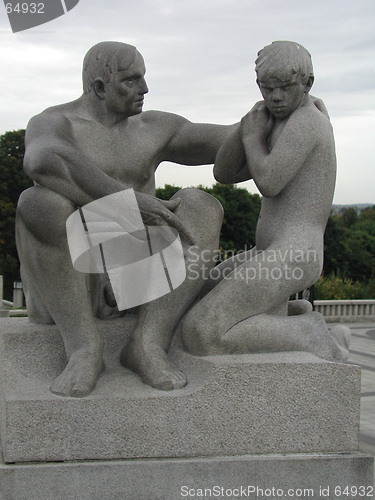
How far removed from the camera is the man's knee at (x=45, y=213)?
3449 millimetres

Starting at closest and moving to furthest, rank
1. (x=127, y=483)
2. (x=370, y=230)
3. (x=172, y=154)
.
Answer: (x=127, y=483), (x=172, y=154), (x=370, y=230)

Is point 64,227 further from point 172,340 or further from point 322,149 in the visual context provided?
point 322,149

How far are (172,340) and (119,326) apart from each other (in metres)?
0.31

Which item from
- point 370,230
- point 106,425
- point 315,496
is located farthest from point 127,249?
point 370,230

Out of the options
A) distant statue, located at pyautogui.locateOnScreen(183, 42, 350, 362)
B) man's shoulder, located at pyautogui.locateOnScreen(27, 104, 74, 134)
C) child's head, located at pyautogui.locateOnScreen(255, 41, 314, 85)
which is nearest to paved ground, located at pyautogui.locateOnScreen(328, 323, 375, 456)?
distant statue, located at pyautogui.locateOnScreen(183, 42, 350, 362)

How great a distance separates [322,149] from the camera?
12.4 ft

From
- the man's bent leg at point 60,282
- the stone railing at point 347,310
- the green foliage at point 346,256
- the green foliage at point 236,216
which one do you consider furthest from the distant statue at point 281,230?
the green foliage at point 346,256

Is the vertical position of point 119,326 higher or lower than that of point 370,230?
higher

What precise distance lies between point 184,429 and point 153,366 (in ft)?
1.18

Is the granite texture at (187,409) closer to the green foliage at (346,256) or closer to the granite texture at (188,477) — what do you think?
the granite texture at (188,477)

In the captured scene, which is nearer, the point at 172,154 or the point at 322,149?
the point at 322,149

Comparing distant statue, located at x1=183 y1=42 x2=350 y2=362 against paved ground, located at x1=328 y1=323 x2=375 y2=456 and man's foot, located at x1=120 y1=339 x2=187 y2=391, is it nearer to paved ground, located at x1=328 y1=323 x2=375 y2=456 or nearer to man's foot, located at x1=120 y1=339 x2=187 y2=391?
man's foot, located at x1=120 y1=339 x2=187 y2=391
